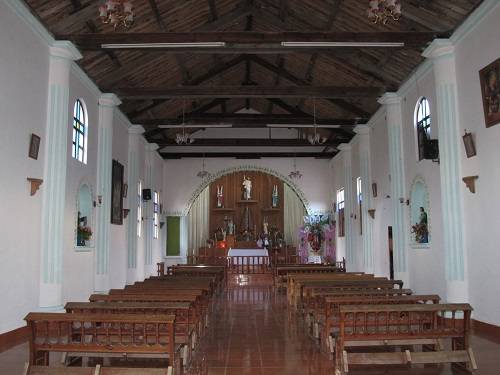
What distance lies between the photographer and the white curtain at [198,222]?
76.2 feet

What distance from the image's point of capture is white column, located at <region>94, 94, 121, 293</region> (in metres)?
11.2

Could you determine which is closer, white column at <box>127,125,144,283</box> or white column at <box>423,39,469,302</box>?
white column at <box>423,39,469,302</box>

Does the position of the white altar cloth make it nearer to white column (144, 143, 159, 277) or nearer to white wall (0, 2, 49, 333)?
white column (144, 143, 159, 277)

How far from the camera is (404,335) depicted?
220 inches

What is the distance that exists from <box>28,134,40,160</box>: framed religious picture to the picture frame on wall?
710cm

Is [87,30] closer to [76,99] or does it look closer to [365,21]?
[76,99]

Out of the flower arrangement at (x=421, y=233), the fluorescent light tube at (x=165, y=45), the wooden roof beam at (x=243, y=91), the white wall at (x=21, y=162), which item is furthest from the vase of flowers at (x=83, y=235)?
the flower arrangement at (x=421, y=233)

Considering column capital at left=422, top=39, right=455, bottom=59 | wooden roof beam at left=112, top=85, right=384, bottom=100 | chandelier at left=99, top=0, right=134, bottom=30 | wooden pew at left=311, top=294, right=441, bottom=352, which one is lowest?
wooden pew at left=311, top=294, right=441, bottom=352

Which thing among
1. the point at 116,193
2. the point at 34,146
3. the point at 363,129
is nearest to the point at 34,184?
the point at 34,146

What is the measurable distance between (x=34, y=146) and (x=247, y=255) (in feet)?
44.1

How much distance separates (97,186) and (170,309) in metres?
6.40

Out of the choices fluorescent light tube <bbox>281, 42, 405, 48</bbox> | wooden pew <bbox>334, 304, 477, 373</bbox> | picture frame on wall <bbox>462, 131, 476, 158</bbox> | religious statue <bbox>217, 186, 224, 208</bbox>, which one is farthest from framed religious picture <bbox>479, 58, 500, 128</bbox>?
religious statue <bbox>217, 186, 224, 208</bbox>

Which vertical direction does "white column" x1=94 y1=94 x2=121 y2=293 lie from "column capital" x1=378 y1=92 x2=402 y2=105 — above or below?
below

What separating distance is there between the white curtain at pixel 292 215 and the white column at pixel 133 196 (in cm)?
1012
